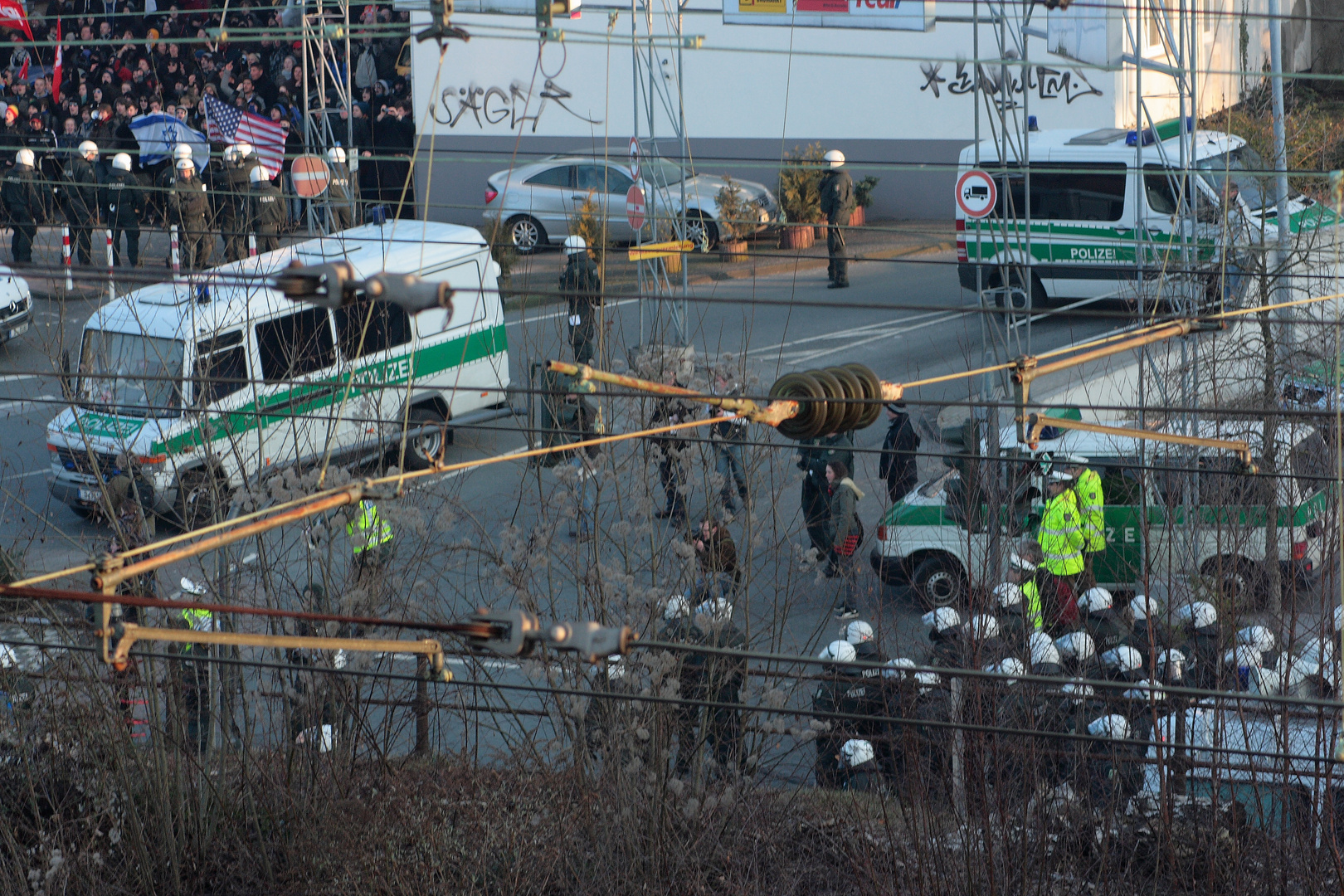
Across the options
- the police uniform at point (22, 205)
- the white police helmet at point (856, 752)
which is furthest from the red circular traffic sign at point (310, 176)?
the police uniform at point (22, 205)

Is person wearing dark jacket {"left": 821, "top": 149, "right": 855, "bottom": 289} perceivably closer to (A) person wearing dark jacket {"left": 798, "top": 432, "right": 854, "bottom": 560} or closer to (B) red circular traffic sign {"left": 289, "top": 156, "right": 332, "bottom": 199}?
(A) person wearing dark jacket {"left": 798, "top": 432, "right": 854, "bottom": 560}

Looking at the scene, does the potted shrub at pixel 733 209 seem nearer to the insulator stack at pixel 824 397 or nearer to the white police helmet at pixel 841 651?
the white police helmet at pixel 841 651

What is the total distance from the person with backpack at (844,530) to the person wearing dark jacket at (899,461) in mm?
324

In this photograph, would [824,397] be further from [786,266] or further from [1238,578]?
[786,266]

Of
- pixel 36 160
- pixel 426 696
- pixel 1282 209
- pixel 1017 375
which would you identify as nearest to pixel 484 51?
pixel 36 160

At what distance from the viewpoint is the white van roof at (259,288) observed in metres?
12.6

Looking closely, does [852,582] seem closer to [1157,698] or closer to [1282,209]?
[1157,698]

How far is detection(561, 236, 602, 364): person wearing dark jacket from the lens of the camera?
36.5ft

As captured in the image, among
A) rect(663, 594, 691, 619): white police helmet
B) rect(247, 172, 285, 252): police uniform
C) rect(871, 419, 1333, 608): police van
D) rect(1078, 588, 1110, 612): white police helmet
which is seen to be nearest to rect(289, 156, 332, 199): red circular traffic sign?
rect(247, 172, 285, 252): police uniform

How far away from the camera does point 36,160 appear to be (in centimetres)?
2495

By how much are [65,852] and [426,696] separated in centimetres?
263

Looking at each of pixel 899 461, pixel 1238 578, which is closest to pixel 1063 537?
pixel 1238 578

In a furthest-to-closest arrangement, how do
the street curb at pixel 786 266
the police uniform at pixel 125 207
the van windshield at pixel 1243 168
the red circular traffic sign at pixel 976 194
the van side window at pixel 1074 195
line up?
the street curb at pixel 786 266 → the police uniform at pixel 125 207 → the van side window at pixel 1074 195 → the van windshield at pixel 1243 168 → the red circular traffic sign at pixel 976 194

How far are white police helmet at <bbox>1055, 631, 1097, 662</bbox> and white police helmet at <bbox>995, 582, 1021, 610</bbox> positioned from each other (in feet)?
1.26
